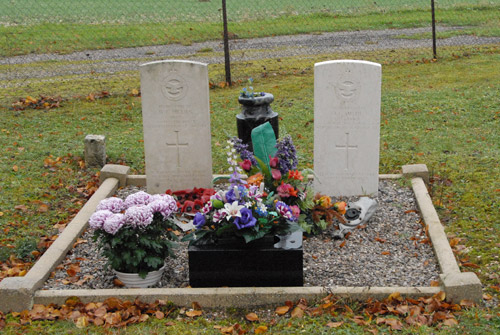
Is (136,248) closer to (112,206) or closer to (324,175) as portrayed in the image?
(112,206)

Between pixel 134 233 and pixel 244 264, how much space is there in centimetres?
97

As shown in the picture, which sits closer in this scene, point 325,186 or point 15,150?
point 325,186

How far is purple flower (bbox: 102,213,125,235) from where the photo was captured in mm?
5132

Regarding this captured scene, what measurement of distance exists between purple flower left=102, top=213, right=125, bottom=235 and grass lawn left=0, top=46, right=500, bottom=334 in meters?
0.82

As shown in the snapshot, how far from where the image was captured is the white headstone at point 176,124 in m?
6.95

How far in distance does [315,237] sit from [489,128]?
15.0 ft

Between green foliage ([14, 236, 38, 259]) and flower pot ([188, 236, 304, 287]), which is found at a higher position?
flower pot ([188, 236, 304, 287])

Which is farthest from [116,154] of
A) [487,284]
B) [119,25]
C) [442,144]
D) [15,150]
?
[119,25]

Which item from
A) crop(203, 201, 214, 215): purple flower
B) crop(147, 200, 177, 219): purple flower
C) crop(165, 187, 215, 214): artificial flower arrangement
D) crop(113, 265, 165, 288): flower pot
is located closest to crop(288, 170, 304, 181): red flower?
crop(165, 187, 215, 214): artificial flower arrangement

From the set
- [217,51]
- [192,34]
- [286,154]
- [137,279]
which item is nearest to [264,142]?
[286,154]

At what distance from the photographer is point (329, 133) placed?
6.99 metres

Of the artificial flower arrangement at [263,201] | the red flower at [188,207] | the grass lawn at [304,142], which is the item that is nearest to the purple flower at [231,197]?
the artificial flower arrangement at [263,201]

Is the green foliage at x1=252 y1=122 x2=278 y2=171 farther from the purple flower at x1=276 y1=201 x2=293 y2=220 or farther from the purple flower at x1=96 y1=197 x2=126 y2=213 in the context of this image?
the purple flower at x1=96 y1=197 x2=126 y2=213

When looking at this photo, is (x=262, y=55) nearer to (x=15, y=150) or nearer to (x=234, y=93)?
(x=234, y=93)
